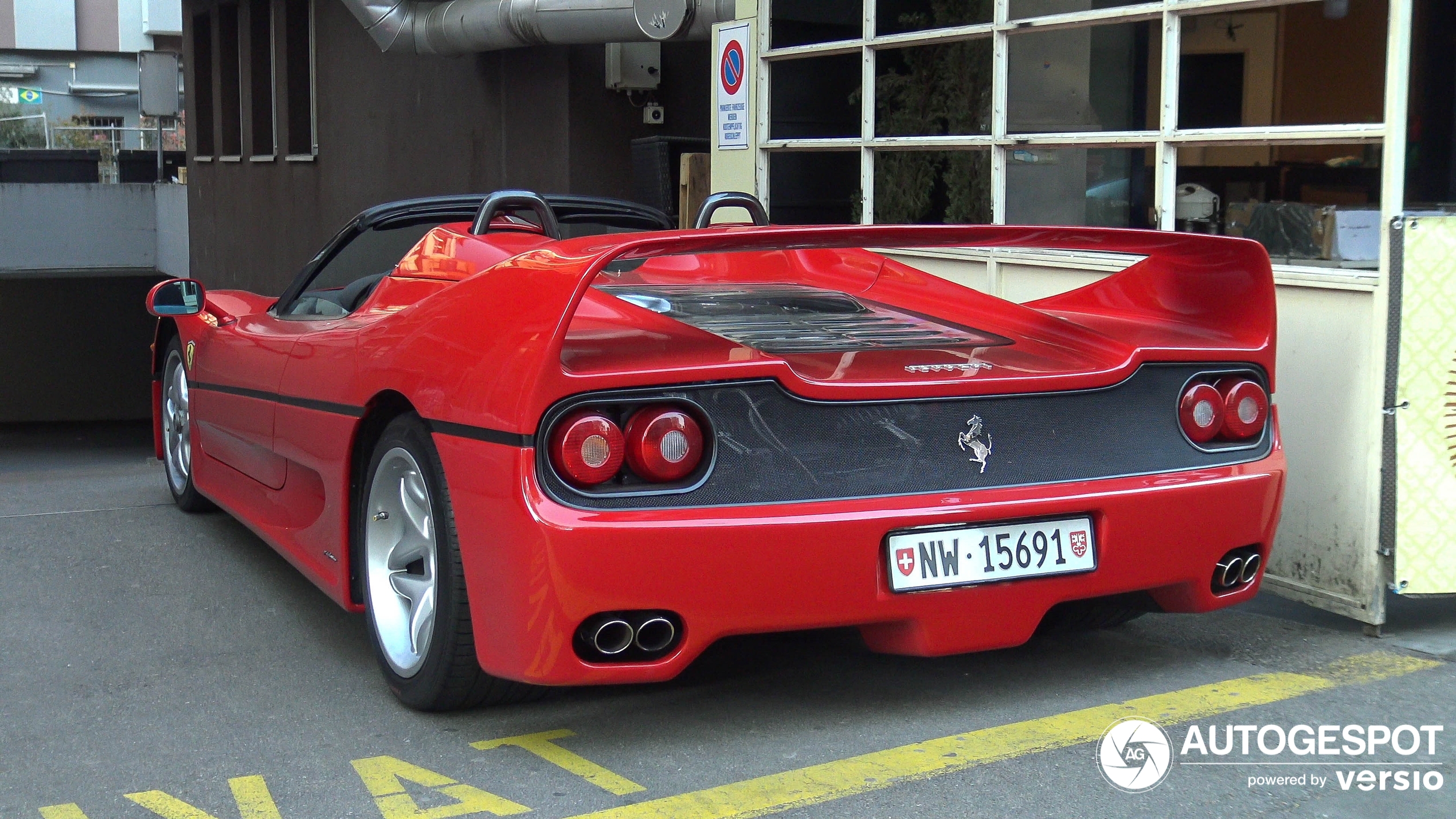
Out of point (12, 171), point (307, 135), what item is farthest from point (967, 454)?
point (12, 171)

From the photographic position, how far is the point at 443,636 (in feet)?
10.1

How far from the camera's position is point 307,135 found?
1716 cm

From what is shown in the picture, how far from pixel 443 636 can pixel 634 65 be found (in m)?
8.48

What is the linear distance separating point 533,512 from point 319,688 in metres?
1.10

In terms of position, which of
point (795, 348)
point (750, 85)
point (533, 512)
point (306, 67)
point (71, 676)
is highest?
point (306, 67)

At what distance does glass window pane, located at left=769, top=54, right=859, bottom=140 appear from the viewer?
6.44 metres

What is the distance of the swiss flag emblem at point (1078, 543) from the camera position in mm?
3070

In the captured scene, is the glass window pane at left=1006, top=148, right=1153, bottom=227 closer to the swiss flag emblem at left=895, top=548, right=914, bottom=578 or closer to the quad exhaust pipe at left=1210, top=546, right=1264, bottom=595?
the quad exhaust pipe at left=1210, top=546, right=1264, bottom=595

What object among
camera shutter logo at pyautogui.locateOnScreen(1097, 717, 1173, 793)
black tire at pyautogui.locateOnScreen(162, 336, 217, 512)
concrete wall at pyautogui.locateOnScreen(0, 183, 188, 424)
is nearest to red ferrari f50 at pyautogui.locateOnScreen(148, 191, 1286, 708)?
camera shutter logo at pyautogui.locateOnScreen(1097, 717, 1173, 793)

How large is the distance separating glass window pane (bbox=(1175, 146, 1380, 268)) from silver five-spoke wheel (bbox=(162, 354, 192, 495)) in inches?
146

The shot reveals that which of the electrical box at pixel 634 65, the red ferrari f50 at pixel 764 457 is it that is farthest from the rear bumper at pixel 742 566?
the electrical box at pixel 634 65

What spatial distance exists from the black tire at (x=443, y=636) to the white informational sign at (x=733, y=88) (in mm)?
4121

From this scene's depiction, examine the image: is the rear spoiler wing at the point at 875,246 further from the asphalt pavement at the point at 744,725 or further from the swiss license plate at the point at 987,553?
the asphalt pavement at the point at 744,725

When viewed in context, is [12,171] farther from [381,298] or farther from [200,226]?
[381,298]
